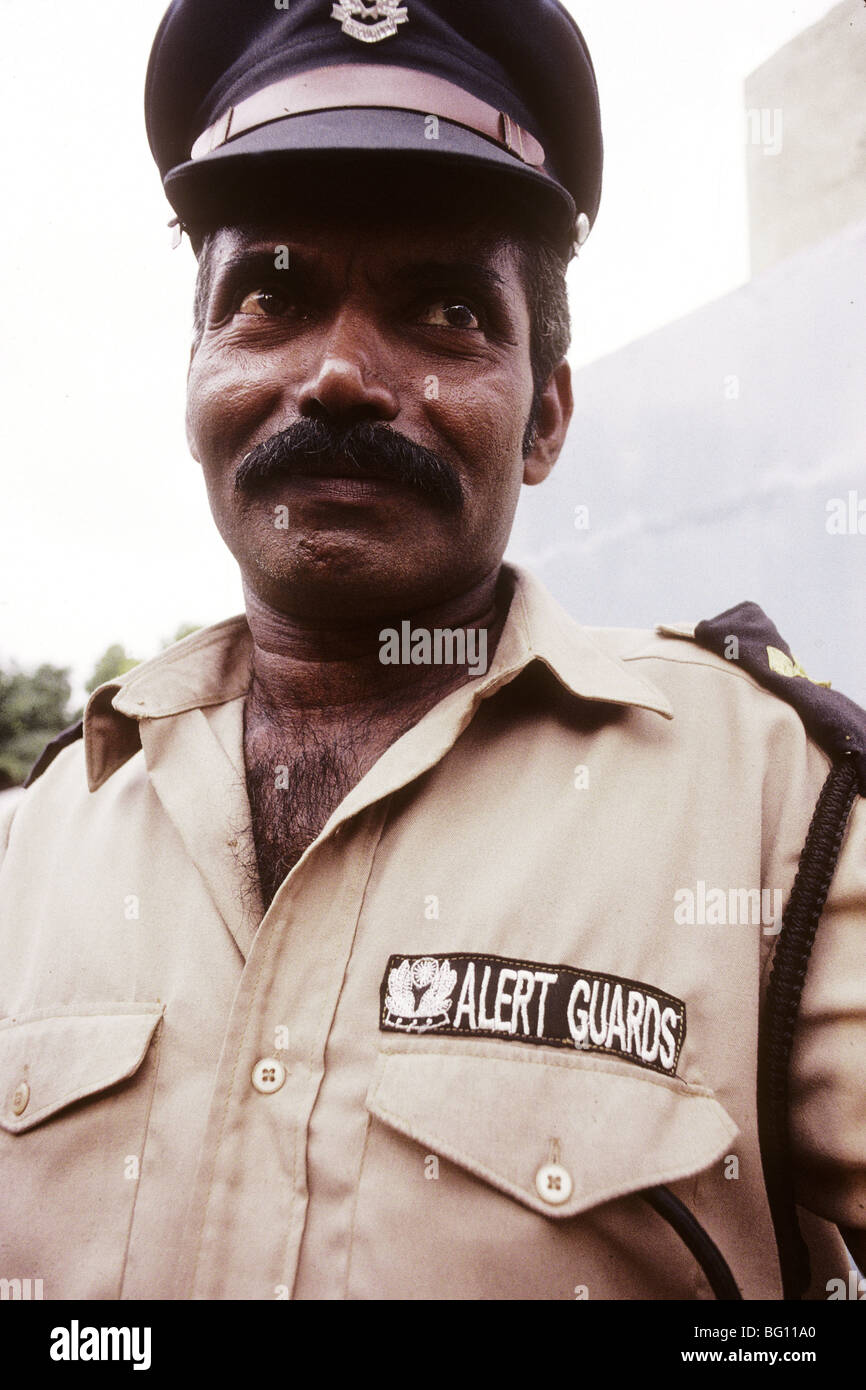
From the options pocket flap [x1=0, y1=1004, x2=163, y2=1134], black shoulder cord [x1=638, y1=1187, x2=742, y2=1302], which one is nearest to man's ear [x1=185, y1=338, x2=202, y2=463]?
pocket flap [x1=0, y1=1004, x2=163, y2=1134]

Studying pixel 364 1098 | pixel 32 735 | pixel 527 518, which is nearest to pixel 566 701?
pixel 364 1098

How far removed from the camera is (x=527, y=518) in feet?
16.5

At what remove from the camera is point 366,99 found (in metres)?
1.24

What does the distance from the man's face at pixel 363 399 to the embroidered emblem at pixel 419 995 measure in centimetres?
54

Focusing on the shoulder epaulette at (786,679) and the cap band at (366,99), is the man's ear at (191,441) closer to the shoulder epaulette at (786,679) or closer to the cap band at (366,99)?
the cap band at (366,99)

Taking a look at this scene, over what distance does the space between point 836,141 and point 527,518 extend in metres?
2.25

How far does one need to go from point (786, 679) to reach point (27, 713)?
8.01m

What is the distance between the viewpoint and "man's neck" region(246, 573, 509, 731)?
4.40ft

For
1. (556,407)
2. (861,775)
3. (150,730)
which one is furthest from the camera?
(556,407)

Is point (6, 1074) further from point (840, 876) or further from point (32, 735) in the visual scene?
point (32, 735)

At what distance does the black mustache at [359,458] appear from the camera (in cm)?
119

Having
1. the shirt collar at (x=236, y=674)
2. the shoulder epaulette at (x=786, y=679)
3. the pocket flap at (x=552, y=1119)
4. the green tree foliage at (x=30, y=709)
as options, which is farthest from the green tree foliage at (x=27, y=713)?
the pocket flap at (x=552, y=1119)

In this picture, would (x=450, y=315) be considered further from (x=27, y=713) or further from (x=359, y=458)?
(x=27, y=713)

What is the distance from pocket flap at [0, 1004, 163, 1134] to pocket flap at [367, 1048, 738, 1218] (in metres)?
0.31
